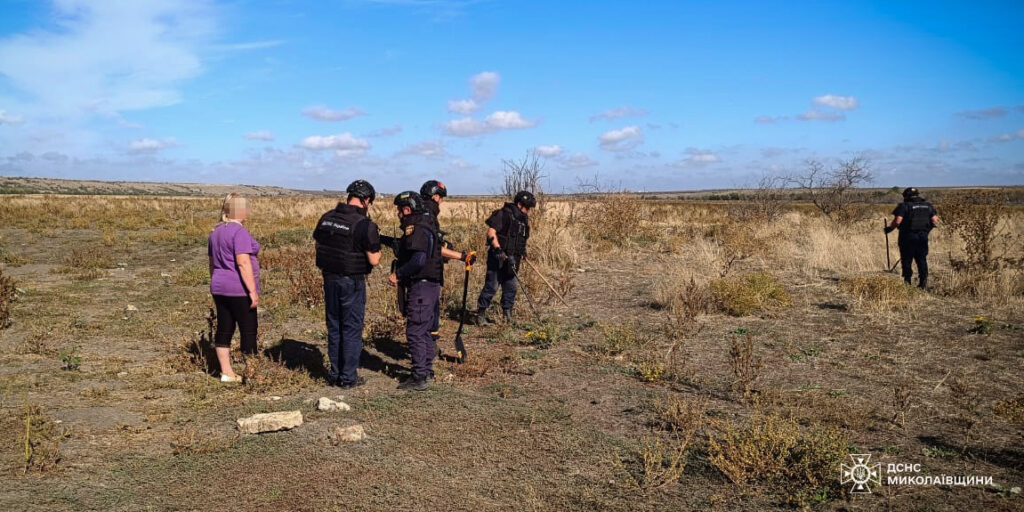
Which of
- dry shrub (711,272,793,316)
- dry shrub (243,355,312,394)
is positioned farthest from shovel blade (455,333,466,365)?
dry shrub (711,272,793,316)

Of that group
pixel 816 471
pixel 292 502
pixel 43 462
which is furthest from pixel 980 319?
pixel 43 462

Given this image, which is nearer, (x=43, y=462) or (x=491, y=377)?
(x=43, y=462)

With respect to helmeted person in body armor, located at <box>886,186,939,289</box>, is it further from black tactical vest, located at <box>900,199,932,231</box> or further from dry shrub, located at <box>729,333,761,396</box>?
dry shrub, located at <box>729,333,761,396</box>

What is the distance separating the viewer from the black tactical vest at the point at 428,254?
572 centimetres

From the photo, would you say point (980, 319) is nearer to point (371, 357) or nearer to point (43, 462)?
point (371, 357)

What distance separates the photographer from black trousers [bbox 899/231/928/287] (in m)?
10.4

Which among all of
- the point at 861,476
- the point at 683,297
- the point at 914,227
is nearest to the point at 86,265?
the point at 683,297

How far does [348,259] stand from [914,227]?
943cm

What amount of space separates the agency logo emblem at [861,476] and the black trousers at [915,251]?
7769 mm

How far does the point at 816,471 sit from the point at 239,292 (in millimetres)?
4856

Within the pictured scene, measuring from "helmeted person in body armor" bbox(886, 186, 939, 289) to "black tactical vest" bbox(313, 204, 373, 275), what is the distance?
9186mm

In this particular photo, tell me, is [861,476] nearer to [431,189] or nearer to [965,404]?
[965,404]

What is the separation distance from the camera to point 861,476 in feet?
13.0

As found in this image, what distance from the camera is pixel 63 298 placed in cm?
997
